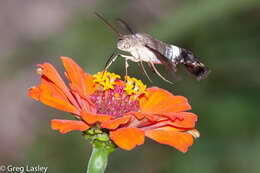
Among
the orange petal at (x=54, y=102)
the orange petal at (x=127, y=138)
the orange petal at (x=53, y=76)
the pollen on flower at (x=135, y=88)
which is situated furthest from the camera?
the pollen on flower at (x=135, y=88)

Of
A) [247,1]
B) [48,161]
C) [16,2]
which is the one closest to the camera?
[247,1]

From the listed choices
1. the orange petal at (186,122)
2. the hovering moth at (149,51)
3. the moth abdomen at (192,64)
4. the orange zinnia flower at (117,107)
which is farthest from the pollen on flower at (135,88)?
the orange petal at (186,122)

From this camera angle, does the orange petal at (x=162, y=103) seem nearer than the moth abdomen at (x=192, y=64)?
Yes

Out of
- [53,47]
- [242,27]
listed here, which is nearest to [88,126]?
[53,47]

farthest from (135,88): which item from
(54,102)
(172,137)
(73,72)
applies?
(54,102)

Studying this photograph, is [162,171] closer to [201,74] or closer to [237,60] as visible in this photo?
[237,60]

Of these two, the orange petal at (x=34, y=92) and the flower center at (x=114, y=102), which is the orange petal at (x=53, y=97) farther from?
the flower center at (x=114, y=102)

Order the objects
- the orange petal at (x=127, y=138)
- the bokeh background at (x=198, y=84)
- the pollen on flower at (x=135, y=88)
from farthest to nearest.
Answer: the bokeh background at (x=198, y=84) → the pollen on flower at (x=135, y=88) → the orange petal at (x=127, y=138)

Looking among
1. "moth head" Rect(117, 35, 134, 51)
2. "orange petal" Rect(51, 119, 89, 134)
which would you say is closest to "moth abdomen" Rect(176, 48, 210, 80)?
"moth head" Rect(117, 35, 134, 51)
